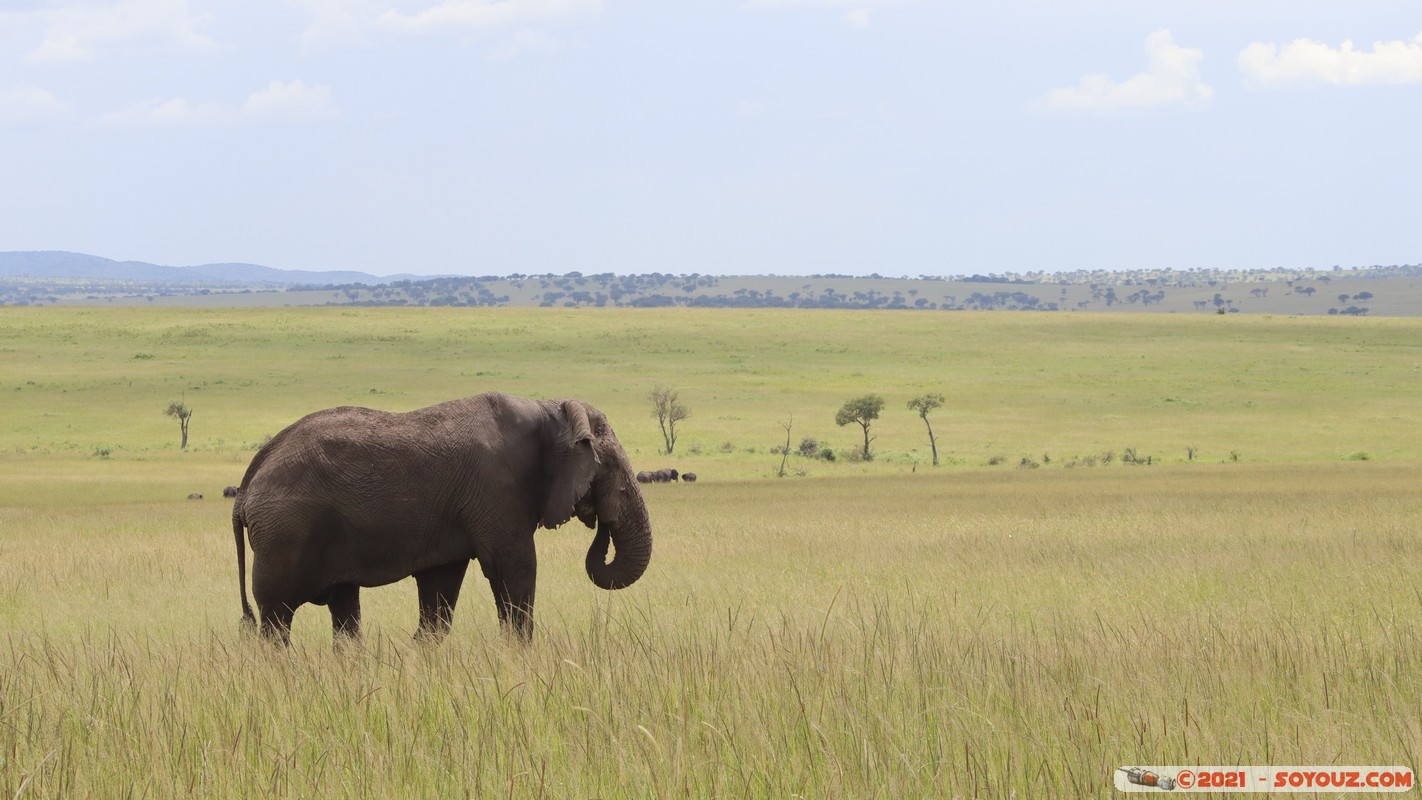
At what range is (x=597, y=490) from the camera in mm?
9656

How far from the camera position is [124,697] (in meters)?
5.42

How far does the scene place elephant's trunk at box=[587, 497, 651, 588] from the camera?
31.8 ft

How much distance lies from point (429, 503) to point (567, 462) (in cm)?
97

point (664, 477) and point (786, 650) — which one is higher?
point (786, 650)

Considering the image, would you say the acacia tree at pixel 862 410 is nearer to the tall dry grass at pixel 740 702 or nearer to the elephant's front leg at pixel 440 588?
the tall dry grass at pixel 740 702

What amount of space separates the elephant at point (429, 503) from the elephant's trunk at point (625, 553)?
0.01 meters

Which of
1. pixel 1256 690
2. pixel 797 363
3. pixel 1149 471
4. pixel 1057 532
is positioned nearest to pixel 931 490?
pixel 1149 471

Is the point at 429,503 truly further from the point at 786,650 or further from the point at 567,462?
the point at 786,650

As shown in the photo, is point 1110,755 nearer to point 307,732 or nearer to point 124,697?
point 307,732

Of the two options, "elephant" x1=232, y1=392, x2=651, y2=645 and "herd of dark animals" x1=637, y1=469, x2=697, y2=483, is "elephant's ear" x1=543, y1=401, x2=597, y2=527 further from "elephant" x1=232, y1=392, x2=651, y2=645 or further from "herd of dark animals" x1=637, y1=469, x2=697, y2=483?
"herd of dark animals" x1=637, y1=469, x2=697, y2=483

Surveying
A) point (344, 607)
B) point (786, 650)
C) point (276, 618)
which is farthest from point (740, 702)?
point (344, 607)

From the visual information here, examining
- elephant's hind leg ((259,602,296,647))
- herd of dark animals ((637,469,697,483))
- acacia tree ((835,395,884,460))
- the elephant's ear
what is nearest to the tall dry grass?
elephant's hind leg ((259,602,296,647))

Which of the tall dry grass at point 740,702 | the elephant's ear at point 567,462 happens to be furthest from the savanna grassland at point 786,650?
the elephant's ear at point 567,462

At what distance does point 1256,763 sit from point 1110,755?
449mm
